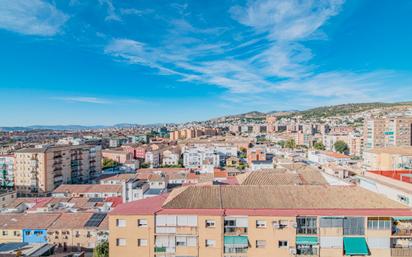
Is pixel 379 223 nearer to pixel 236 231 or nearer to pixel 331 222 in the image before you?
pixel 331 222

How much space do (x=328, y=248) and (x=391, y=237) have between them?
3485mm

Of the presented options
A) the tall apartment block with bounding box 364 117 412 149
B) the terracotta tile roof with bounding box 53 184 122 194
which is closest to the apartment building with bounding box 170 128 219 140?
the tall apartment block with bounding box 364 117 412 149

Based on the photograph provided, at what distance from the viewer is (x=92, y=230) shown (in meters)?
23.8

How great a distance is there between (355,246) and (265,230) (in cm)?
497

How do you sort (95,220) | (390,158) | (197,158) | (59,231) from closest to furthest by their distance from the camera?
(59,231) < (95,220) < (390,158) < (197,158)

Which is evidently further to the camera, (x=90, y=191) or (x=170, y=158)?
(x=170, y=158)

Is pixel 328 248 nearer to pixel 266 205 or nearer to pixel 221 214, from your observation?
pixel 266 205

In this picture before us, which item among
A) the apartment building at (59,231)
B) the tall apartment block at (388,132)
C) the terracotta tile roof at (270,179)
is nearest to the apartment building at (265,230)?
the apartment building at (59,231)

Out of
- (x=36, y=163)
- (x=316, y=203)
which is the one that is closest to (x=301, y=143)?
(x=36, y=163)

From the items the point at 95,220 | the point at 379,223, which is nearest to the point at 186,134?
the point at 95,220

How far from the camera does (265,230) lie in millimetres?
15656

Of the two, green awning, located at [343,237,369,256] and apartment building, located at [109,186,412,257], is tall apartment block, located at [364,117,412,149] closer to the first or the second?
apartment building, located at [109,186,412,257]

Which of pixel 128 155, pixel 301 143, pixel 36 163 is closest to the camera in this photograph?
pixel 36 163

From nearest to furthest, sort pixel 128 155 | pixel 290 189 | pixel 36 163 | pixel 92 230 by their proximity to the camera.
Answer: pixel 290 189, pixel 92 230, pixel 36 163, pixel 128 155
